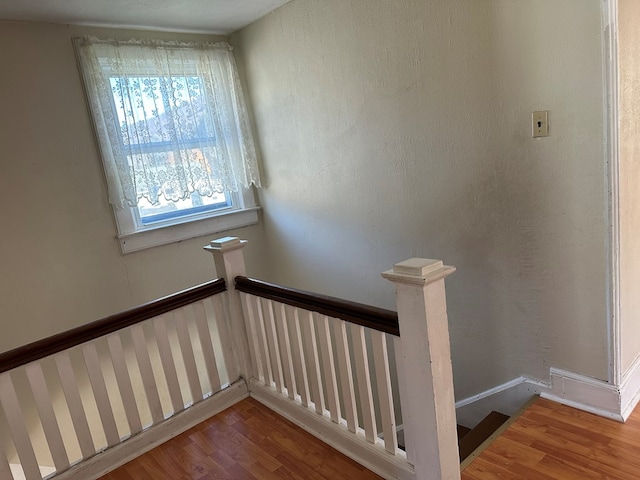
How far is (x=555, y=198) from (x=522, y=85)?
0.52m

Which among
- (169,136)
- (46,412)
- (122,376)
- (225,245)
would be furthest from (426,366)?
(169,136)

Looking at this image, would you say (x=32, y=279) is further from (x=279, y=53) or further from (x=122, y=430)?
(x=279, y=53)

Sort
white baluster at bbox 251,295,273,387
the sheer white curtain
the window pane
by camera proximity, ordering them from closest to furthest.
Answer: white baluster at bbox 251,295,273,387
the sheer white curtain
the window pane

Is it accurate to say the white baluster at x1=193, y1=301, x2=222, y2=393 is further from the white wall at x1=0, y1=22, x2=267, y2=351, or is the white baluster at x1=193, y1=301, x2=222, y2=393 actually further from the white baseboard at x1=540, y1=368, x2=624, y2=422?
the white baseboard at x1=540, y1=368, x2=624, y2=422

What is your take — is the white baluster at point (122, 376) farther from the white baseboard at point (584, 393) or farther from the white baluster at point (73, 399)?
the white baseboard at point (584, 393)

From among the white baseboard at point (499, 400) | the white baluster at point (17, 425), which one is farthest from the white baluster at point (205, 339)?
the white baseboard at point (499, 400)

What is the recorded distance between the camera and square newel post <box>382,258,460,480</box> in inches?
55.6

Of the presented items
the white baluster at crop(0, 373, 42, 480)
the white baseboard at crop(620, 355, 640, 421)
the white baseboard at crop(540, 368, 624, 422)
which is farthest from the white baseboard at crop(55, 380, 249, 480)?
the white baseboard at crop(620, 355, 640, 421)

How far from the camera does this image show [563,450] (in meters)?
1.82

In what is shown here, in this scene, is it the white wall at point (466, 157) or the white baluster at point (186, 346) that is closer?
the white wall at point (466, 157)

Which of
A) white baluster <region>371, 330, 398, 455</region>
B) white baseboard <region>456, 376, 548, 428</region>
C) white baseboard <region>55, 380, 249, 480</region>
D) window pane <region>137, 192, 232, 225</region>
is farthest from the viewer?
window pane <region>137, 192, 232, 225</region>

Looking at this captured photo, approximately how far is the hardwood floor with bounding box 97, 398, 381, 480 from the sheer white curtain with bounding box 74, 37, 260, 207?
5.30 ft

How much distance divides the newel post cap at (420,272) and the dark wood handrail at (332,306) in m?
0.17

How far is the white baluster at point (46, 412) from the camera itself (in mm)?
1808
